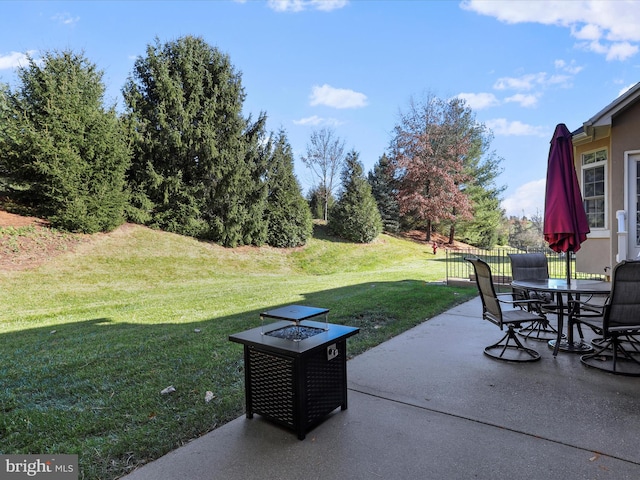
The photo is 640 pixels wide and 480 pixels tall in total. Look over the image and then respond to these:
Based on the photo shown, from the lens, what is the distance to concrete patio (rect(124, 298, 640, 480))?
1977mm

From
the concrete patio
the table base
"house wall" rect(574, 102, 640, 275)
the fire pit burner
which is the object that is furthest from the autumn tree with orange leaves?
the fire pit burner

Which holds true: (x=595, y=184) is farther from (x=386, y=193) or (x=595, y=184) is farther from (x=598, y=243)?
(x=386, y=193)

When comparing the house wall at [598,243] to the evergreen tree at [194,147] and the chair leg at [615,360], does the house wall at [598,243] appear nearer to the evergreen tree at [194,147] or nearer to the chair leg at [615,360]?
→ the chair leg at [615,360]

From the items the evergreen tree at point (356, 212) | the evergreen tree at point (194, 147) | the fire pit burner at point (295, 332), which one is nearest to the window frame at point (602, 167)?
the fire pit burner at point (295, 332)

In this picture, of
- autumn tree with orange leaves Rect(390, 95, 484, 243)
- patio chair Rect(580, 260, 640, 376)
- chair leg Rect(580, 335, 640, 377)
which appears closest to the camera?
patio chair Rect(580, 260, 640, 376)

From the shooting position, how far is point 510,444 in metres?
2.22

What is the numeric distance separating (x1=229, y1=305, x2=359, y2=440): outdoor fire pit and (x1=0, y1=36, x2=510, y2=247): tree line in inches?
458

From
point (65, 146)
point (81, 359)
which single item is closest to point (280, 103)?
point (65, 146)

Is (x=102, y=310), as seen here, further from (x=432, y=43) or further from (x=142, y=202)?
(x=432, y=43)

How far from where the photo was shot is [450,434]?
235 cm

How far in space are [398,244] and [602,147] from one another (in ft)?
44.8

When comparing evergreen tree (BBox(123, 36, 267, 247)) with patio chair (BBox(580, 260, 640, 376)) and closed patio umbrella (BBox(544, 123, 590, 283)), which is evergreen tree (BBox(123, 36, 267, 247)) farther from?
patio chair (BBox(580, 260, 640, 376))

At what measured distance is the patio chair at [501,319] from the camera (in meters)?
3.80

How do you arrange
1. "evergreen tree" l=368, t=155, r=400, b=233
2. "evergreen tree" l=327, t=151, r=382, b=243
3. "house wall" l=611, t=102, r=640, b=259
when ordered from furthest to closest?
"evergreen tree" l=368, t=155, r=400, b=233 → "evergreen tree" l=327, t=151, r=382, b=243 → "house wall" l=611, t=102, r=640, b=259
